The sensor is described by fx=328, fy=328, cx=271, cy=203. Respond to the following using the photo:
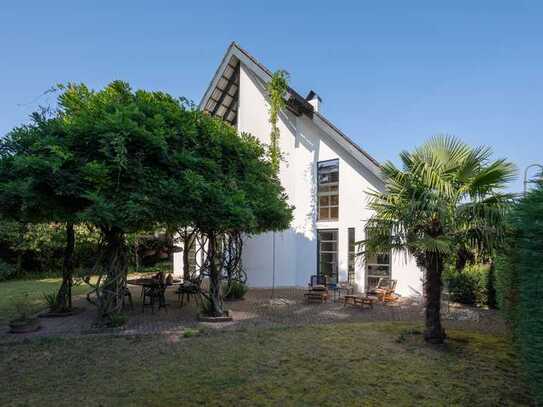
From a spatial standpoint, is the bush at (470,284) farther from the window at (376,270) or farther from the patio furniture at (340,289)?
the patio furniture at (340,289)

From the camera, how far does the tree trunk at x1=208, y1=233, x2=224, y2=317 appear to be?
973 cm

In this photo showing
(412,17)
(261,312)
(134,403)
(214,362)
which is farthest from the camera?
(412,17)

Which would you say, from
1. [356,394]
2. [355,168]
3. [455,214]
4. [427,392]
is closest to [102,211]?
[356,394]

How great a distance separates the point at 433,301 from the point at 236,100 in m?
17.5

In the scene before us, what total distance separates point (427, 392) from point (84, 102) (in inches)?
378

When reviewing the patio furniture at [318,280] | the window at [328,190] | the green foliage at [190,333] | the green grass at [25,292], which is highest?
the window at [328,190]

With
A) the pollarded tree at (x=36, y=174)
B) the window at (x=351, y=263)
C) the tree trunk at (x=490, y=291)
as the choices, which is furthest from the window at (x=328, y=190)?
the pollarded tree at (x=36, y=174)

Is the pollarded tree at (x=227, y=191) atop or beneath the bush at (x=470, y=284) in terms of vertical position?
atop

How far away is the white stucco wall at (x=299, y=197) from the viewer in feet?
50.3

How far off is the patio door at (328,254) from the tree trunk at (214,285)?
7243 millimetres

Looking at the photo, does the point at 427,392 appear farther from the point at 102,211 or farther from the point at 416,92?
the point at 416,92

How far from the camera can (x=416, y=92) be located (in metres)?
14.9

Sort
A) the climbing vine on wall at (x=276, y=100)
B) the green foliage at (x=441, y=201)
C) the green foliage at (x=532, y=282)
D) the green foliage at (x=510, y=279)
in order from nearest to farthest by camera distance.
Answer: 1. the green foliage at (x=532, y=282)
2. the green foliage at (x=510, y=279)
3. the green foliage at (x=441, y=201)
4. the climbing vine on wall at (x=276, y=100)

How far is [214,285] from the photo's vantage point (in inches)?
388
